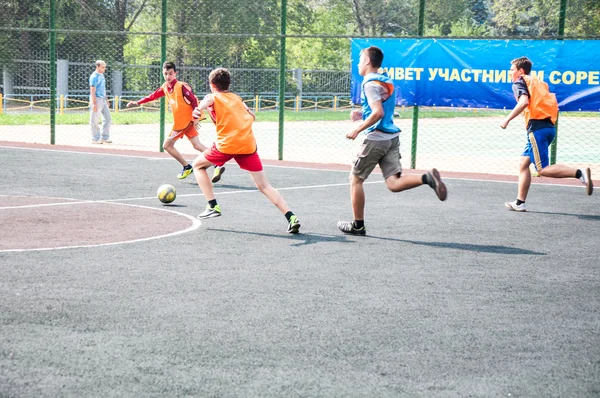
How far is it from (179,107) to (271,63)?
41.9ft

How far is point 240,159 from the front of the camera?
382 inches

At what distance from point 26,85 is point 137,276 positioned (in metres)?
30.7

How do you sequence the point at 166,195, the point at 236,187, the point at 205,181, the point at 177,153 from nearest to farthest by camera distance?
the point at 205,181
the point at 166,195
the point at 236,187
the point at 177,153

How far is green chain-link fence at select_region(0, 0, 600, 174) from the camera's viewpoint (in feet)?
59.5

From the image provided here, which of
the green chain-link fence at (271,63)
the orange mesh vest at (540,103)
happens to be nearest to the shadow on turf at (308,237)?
the orange mesh vest at (540,103)

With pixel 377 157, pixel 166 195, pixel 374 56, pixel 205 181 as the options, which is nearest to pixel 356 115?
pixel 377 157

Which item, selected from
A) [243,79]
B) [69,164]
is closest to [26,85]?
[243,79]

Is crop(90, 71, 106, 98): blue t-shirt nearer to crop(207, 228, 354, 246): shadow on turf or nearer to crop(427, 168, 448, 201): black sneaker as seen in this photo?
crop(207, 228, 354, 246): shadow on turf

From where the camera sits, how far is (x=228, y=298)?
6.42 m

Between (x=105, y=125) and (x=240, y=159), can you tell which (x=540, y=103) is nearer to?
(x=240, y=159)

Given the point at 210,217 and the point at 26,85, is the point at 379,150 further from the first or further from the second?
the point at 26,85

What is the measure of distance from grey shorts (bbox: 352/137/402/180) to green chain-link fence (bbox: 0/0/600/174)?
304 inches

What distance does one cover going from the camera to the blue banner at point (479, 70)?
51.2ft

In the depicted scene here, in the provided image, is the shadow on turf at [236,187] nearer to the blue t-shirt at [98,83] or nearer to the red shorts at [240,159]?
the red shorts at [240,159]
